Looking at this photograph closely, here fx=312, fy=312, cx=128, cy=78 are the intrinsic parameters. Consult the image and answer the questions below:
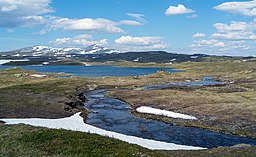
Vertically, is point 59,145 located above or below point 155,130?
above

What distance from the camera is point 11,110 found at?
6669cm

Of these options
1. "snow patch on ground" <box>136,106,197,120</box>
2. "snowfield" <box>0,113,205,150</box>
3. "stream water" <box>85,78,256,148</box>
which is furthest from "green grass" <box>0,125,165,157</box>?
"snow patch on ground" <box>136,106,197,120</box>

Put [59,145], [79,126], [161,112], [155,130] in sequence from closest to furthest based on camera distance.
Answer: [59,145], [155,130], [79,126], [161,112]

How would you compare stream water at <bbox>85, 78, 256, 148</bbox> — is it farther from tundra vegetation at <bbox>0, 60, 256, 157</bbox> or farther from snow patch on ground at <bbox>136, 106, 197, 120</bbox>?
snow patch on ground at <bbox>136, 106, 197, 120</bbox>

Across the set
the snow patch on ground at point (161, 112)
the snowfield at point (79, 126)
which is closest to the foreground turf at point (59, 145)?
the snowfield at point (79, 126)

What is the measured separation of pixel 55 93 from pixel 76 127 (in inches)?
1671

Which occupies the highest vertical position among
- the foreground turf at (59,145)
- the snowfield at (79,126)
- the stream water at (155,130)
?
the foreground turf at (59,145)

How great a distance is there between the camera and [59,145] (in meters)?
25.0

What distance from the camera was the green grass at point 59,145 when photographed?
77.2ft

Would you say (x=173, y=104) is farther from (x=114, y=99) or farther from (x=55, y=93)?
(x=55, y=93)

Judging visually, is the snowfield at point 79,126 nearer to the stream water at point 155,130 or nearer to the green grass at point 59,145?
the stream water at point 155,130

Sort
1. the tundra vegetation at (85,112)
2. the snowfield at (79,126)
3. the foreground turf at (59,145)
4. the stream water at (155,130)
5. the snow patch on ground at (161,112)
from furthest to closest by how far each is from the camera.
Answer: the snow patch on ground at (161,112), the stream water at (155,130), the snowfield at (79,126), the tundra vegetation at (85,112), the foreground turf at (59,145)

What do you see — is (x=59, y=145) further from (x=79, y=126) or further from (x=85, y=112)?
(x=85, y=112)

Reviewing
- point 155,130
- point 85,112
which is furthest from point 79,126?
point 85,112
